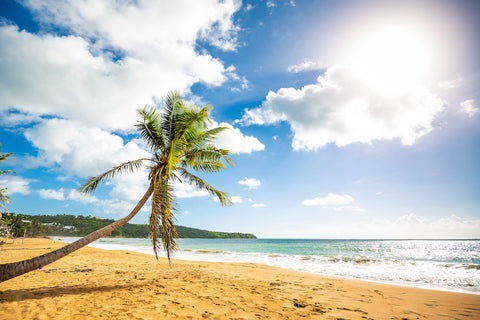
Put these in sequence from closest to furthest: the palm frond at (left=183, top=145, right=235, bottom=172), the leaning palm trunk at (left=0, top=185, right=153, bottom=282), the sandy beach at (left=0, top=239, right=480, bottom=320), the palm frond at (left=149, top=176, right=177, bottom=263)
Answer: the sandy beach at (left=0, top=239, right=480, bottom=320) → the leaning palm trunk at (left=0, top=185, right=153, bottom=282) → the palm frond at (left=149, top=176, right=177, bottom=263) → the palm frond at (left=183, top=145, right=235, bottom=172)

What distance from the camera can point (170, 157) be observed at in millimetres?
6402

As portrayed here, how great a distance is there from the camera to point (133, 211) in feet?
22.3

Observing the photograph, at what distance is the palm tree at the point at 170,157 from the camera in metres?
6.74

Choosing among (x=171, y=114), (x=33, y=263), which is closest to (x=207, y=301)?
(x=33, y=263)

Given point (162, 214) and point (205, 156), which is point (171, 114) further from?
point (162, 214)

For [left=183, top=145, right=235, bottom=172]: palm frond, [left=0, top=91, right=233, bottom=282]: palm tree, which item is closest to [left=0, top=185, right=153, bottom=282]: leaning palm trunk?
[left=0, top=91, right=233, bottom=282]: palm tree

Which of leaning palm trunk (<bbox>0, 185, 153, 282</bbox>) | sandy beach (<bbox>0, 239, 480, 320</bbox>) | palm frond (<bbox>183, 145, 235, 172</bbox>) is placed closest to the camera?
sandy beach (<bbox>0, 239, 480, 320</bbox>)

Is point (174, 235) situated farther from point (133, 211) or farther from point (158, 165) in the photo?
point (158, 165)

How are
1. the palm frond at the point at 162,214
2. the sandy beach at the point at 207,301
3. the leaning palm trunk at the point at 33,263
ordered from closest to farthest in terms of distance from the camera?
the sandy beach at the point at 207,301 < the leaning palm trunk at the point at 33,263 < the palm frond at the point at 162,214

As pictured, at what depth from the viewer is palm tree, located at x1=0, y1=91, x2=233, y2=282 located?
674 cm

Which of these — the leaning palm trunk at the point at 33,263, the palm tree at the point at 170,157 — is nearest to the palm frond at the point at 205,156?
the palm tree at the point at 170,157

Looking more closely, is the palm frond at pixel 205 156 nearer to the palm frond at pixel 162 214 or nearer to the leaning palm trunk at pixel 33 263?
the palm frond at pixel 162 214

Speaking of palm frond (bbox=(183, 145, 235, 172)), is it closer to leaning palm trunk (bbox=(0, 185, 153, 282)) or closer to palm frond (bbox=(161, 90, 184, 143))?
palm frond (bbox=(161, 90, 184, 143))

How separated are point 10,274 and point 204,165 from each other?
6.31 m
